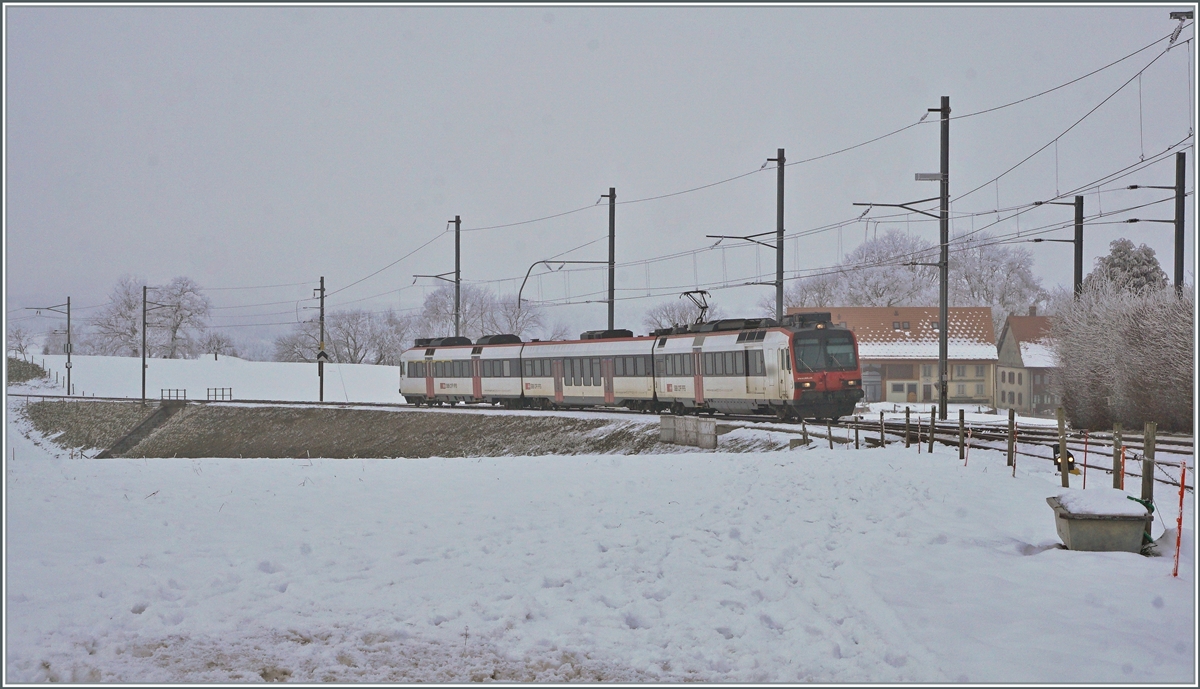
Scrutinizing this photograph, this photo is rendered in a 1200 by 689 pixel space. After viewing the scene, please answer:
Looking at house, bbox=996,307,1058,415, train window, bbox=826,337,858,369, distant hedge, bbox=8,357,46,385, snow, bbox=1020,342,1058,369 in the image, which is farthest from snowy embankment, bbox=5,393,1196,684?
distant hedge, bbox=8,357,46,385

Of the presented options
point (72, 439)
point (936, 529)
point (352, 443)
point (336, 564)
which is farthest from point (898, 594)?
point (72, 439)

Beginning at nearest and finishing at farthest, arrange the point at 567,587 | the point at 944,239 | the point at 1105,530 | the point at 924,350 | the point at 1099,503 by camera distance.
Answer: the point at 567,587, the point at 1105,530, the point at 1099,503, the point at 944,239, the point at 924,350

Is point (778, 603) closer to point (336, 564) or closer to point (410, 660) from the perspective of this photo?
point (410, 660)

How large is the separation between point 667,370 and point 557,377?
7.05 meters

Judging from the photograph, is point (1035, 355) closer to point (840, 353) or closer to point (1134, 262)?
point (1134, 262)

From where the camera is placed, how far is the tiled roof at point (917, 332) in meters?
64.7

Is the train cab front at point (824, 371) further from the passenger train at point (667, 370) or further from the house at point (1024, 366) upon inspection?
the house at point (1024, 366)

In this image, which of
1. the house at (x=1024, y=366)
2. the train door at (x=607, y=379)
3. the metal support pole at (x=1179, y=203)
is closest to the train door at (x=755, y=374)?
Answer: the train door at (x=607, y=379)

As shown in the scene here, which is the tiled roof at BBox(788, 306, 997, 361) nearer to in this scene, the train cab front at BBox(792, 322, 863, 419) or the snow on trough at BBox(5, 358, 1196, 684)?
the train cab front at BBox(792, 322, 863, 419)

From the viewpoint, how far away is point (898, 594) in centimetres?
891

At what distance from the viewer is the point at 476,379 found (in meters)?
44.3

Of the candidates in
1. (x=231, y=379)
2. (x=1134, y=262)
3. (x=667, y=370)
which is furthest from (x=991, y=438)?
(x=231, y=379)

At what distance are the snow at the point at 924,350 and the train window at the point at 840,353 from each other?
36.7m

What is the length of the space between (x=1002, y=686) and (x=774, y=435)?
1811cm
